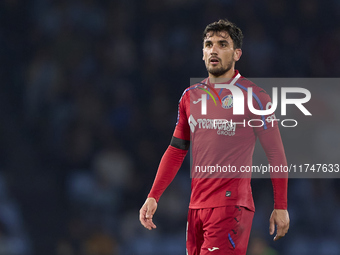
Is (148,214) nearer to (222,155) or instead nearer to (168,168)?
(168,168)

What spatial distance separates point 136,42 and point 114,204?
7.67 feet

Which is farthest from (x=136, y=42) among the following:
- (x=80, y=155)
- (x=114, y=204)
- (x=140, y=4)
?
(x=114, y=204)

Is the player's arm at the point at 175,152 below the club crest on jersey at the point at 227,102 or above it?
below

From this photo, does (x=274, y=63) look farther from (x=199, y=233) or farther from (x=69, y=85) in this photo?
(x=199, y=233)

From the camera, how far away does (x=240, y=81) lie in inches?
143

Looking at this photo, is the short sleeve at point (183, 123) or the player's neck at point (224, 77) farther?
the short sleeve at point (183, 123)

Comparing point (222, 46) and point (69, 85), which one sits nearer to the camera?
point (222, 46)

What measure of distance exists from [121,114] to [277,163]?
11.5ft

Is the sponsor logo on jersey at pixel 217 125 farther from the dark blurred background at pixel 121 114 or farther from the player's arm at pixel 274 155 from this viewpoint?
the dark blurred background at pixel 121 114

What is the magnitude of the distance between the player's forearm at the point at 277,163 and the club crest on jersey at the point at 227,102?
317 millimetres

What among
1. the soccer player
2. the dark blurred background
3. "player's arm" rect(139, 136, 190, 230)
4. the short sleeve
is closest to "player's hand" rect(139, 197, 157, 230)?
the soccer player

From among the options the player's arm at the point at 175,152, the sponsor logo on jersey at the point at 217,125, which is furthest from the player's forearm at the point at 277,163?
the player's arm at the point at 175,152

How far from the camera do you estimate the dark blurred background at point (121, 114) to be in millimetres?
5930

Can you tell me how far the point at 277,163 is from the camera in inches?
134
